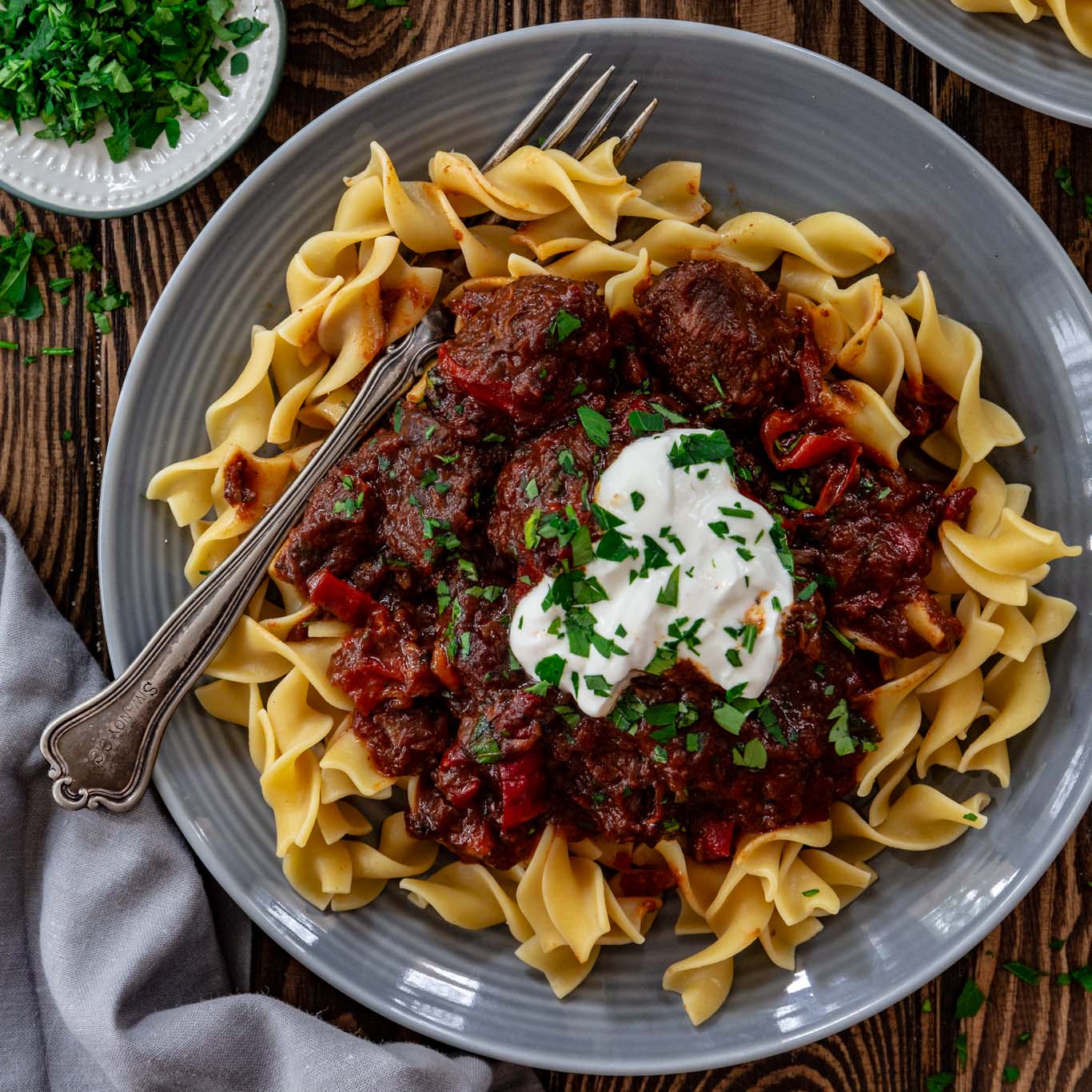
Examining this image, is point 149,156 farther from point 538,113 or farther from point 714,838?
point 714,838

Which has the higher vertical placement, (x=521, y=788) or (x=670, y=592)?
(x=670, y=592)

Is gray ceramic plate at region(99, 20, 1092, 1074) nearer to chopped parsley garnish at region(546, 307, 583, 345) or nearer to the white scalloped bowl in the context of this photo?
the white scalloped bowl

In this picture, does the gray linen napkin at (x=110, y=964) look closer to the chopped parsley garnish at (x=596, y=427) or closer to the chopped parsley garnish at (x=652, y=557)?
the chopped parsley garnish at (x=652, y=557)

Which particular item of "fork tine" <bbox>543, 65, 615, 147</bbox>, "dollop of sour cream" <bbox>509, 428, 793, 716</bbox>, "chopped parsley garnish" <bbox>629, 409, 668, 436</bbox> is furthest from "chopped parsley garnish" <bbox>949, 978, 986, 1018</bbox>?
"fork tine" <bbox>543, 65, 615, 147</bbox>

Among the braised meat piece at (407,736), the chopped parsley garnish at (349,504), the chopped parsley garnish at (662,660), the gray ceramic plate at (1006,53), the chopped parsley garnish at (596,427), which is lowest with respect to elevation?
the braised meat piece at (407,736)

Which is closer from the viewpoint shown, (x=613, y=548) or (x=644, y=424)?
(x=613, y=548)

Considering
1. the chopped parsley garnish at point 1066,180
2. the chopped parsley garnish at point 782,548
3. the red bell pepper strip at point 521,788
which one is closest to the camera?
the chopped parsley garnish at point 782,548

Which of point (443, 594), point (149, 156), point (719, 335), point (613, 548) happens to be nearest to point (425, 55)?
point (149, 156)

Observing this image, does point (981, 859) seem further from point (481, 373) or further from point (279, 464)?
point (279, 464)

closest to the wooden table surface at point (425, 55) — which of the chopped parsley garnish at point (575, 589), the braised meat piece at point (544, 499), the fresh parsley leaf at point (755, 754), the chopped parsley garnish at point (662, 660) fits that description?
the fresh parsley leaf at point (755, 754)
